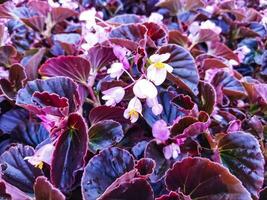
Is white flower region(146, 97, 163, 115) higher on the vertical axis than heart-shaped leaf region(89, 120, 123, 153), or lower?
higher

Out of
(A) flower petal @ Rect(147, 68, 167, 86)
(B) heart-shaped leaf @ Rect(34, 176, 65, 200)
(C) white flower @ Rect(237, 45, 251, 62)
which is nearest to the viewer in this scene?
(B) heart-shaped leaf @ Rect(34, 176, 65, 200)

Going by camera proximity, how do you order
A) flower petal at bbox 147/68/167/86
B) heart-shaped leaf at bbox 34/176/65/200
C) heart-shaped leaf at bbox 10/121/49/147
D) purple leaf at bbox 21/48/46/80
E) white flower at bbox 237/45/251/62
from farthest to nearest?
white flower at bbox 237/45/251/62 → purple leaf at bbox 21/48/46/80 → heart-shaped leaf at bbox 10/121/49/147 → flower petal at bbox 147/68/167/86 → heart-shaped leaf at bbox 34/176/65/200

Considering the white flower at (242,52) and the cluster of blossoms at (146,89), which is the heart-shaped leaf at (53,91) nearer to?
the cluster of blossoms at (146,89)

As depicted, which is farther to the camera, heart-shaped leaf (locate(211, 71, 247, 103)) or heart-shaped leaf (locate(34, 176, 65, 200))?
heart-shaped leaf (locate(211, 71, 247, 103))

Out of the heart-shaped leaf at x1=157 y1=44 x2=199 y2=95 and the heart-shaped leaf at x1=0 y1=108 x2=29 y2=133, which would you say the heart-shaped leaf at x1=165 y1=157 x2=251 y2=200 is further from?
the heart-shaped leaf at x1=0 y1=108 x2=29 y2=133

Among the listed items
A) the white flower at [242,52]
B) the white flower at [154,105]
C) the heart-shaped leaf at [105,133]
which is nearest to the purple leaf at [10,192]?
the heart-shaped leaf at [105,133]

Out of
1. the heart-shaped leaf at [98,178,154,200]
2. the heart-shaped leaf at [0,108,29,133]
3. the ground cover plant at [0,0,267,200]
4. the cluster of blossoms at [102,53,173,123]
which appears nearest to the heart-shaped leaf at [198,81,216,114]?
the ground cover plant at [0,0,267,200]

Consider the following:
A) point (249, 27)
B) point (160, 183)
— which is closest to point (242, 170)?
point (160, 183)

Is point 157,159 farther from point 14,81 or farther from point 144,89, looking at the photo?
point 14,81
